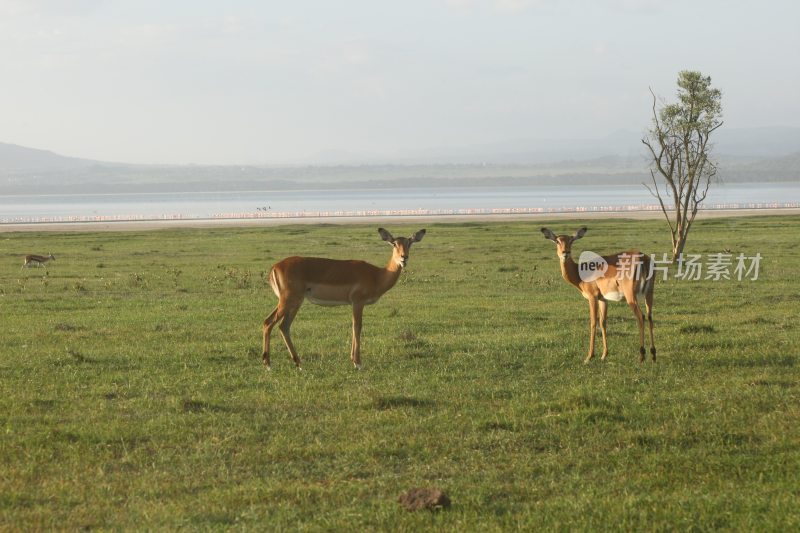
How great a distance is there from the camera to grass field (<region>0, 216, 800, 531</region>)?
8.02m

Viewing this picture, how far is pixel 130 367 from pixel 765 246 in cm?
3212

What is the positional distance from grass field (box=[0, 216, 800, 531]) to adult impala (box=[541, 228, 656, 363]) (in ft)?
1.92

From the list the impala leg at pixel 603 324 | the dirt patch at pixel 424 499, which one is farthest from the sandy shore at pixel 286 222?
the dirt patch at pixel 424 499

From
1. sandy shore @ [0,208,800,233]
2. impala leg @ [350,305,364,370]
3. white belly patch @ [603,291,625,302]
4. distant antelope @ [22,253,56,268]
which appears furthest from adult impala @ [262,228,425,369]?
sandy shore @ [0,208,800,233]

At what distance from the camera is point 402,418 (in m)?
11.0

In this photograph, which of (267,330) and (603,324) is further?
(603,324)

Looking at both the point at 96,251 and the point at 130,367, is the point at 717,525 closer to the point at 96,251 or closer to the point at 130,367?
the point at 130,367

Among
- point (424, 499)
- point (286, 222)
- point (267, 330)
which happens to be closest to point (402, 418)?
point (424, 499)

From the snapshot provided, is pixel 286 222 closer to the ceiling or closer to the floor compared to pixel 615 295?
closer to the floor

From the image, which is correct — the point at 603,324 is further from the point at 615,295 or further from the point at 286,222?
the point at 286,222

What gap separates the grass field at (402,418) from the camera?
8.02 m

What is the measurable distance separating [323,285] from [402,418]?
3888 millimetres

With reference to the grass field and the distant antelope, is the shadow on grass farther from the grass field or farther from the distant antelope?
the distant antelope

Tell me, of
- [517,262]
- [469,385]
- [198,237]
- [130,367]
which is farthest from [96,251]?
[469,385]
